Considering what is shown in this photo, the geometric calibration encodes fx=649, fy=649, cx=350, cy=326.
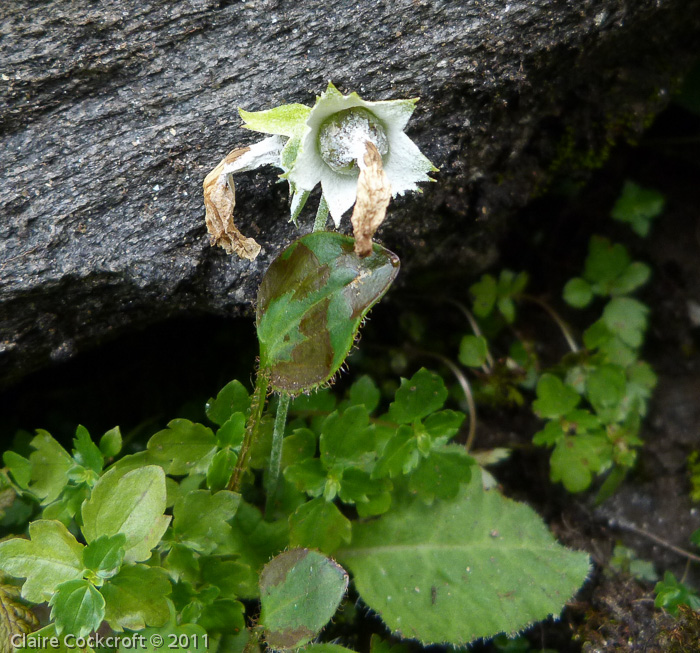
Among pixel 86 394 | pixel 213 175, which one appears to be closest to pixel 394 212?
pixel 213 175

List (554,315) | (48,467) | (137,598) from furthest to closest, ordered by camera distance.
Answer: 1. (554,315)
2. (48,467)
3. (137,598)

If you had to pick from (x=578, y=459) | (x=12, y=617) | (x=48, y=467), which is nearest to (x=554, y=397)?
(x=578, y=459)

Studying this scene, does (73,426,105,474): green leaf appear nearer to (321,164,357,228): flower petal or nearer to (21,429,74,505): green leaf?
(21,429,74,505): green leaf

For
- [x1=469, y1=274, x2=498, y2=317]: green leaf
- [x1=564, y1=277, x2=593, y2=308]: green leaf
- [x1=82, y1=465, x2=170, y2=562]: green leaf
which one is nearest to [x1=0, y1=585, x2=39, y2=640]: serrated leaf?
[x1=82, y1=465, x2=170, y2=562]: green leaf

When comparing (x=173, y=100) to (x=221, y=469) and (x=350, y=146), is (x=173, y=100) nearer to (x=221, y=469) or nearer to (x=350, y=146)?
(x=350, y=146)

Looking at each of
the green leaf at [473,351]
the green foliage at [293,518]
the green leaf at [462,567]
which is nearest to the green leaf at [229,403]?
the green foliage at [293,518]

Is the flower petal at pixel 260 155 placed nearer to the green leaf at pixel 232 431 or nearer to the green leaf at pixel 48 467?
the green leaf at pixel 232 431
